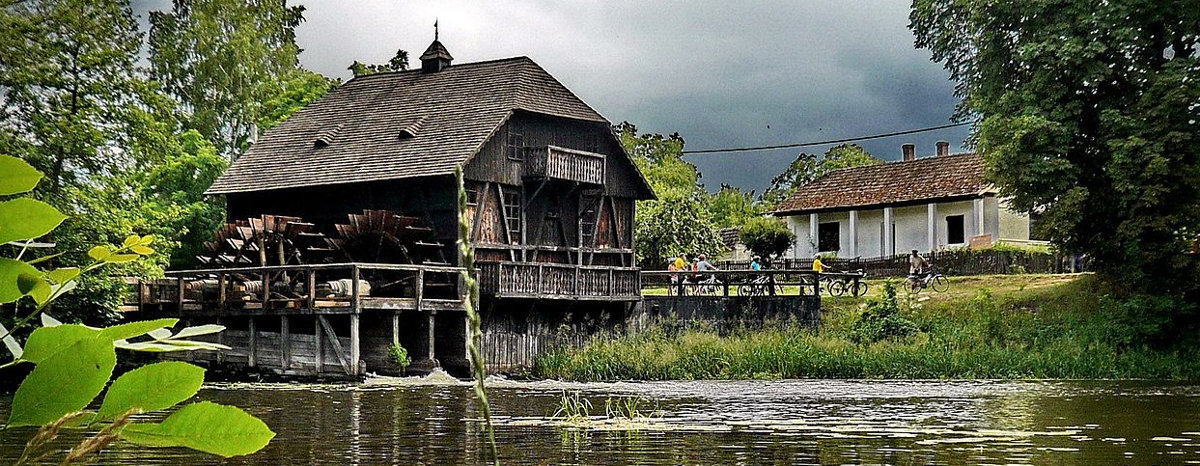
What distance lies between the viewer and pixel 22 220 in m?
1.24

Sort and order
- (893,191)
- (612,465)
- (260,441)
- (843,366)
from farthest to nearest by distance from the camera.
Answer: (893,191)
(843,366)
(612,465)
(260,441)

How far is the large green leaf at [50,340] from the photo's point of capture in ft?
4.05

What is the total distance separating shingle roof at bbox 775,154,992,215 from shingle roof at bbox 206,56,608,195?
2138 cm

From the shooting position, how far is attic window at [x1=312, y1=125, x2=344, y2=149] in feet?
134

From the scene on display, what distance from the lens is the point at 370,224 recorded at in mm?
34562

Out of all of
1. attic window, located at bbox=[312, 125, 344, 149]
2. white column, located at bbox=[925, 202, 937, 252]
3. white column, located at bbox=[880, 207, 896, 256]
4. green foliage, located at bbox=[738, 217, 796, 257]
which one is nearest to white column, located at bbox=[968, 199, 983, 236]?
white column, located at bbox=[925, 202, 937, 252]

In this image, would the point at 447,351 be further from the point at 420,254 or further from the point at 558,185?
the point at 558,185

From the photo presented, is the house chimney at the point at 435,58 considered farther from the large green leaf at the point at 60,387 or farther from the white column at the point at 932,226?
the large green leaf at the point at 60,387

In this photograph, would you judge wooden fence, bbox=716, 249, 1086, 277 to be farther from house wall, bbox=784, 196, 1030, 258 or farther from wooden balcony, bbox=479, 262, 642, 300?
wooden balcony, bbox=479, 262, 642, 300

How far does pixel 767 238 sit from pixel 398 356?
33.1 meters

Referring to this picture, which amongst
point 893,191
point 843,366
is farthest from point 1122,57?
point 893,191

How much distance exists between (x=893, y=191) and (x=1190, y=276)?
26345mm

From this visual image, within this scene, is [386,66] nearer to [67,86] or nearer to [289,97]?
[289,97]

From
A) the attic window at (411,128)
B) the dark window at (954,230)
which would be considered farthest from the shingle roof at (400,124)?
the dark window at (954,230)
